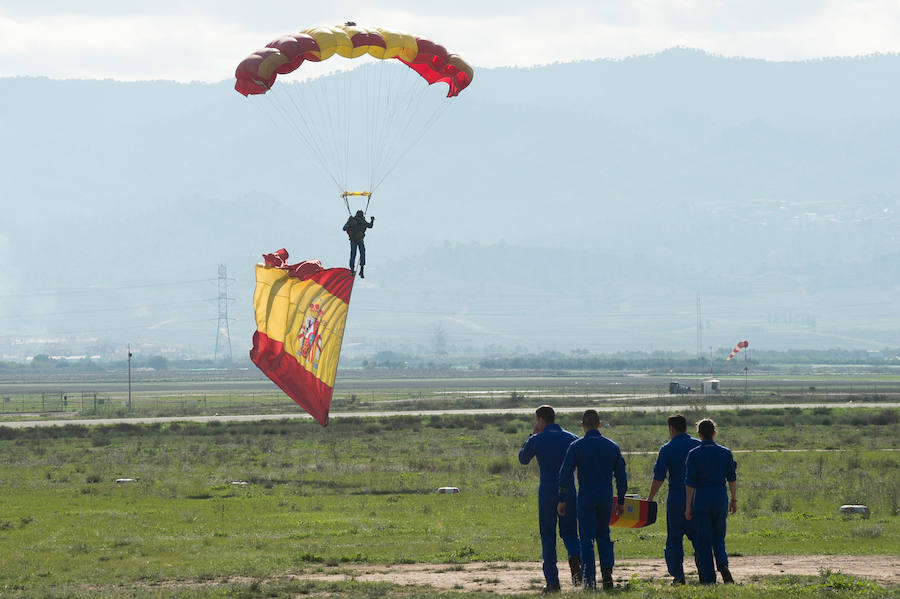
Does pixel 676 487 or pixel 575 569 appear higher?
pixel 676 487

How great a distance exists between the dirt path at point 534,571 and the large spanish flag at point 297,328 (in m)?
3.69

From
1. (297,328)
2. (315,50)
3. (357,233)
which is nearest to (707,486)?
(297,328)

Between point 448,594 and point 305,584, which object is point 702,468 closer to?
point 448,594

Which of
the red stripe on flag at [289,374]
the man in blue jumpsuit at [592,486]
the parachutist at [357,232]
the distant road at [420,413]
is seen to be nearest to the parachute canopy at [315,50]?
the parachutist at [357,232]

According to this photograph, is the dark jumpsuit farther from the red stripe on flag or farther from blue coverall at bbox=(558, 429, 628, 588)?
blue coverall at bbox=(558, 429, 628, 588)

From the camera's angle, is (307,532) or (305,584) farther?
(307,532)

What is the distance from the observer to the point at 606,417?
60562 mm

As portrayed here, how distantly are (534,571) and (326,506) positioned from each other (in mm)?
10336

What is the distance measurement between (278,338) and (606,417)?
4088 cm

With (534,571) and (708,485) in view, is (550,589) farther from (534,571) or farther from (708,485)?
(534,571)

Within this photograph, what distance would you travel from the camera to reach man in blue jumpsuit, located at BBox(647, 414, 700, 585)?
48.2 feet

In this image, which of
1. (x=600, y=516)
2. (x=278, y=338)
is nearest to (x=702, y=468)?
(x=600, y=516)

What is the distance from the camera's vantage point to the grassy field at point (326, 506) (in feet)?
61.6

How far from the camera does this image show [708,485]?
14.5 meters
